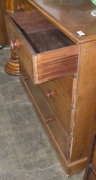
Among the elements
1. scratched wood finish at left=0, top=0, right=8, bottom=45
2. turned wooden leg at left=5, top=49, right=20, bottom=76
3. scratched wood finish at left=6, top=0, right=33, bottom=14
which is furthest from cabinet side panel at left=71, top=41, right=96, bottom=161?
scratched wood finish at left=0, top=0, right=8, bottom=45

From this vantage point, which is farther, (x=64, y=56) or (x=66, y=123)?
(x=66, y=123)

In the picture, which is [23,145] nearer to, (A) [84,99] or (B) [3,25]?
(A) [84,99]

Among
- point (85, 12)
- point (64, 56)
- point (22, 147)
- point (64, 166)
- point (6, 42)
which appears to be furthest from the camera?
point (6, 42)

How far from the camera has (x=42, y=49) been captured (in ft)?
3.84

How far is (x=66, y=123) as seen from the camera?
122 cm

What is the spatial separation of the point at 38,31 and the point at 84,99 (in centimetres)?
53

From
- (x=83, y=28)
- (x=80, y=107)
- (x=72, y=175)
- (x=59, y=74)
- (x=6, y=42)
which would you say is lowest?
(x=72, y=175)

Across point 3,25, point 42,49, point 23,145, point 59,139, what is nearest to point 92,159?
point 59,139

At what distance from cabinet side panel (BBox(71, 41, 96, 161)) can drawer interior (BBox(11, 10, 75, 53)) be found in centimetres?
27

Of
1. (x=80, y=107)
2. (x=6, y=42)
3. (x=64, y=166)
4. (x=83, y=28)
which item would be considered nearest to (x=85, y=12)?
(x=83, y=28)

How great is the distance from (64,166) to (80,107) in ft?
1.79

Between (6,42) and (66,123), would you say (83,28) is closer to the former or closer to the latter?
(66,123)

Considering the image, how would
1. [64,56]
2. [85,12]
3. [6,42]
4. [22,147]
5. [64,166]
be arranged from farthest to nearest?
[6,42]
[22,147]
[64,166]
[85,12]
[64,56]

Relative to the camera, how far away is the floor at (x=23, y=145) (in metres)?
1.45
